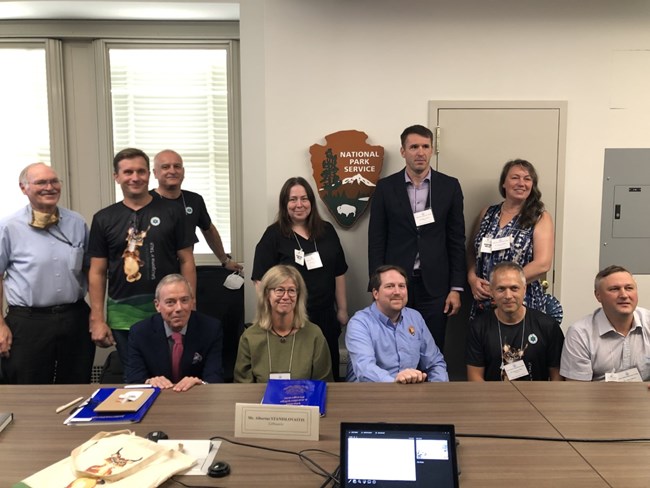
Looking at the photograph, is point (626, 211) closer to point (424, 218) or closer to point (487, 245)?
point (487, 245)

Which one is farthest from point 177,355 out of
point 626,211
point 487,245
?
point 626,211

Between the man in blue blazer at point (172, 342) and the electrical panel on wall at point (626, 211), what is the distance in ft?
9.11

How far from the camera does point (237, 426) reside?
5.62 ft

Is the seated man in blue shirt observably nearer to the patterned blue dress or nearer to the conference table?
the conference table

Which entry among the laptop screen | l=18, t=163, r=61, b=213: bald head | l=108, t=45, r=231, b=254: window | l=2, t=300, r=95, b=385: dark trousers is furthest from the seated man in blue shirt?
l=108, t=45, r=231, b=254: window

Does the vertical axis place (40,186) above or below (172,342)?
above

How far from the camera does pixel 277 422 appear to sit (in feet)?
5.57

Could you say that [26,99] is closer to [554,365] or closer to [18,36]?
[18,36]

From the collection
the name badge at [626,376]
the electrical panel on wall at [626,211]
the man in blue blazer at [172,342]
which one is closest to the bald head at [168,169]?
the man in blue blazer at [172,342]

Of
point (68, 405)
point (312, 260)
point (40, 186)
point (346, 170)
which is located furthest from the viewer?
point (346, 170)

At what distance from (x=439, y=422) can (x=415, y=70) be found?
2.54 meters

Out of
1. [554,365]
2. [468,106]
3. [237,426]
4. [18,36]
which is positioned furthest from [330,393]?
[18,36]

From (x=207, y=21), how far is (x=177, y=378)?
2.71 m

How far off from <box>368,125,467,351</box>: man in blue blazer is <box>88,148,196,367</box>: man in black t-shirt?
1.22 meters
